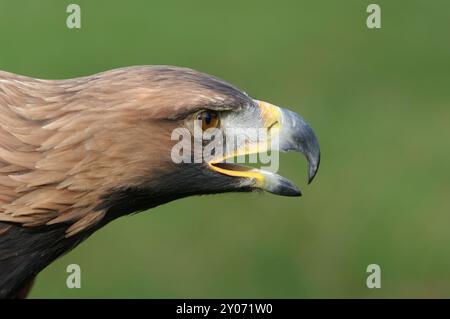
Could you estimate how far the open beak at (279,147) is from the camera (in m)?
4.28

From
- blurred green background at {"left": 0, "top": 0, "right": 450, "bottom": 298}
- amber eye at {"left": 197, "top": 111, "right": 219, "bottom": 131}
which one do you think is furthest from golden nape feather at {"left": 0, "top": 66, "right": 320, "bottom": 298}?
blurred green background at {"left": 0, "top": 0, "right": 450, "bottom": 298}

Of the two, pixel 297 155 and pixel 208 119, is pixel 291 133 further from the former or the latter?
pixel 297 155

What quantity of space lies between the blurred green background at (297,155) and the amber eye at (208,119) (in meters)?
3.34

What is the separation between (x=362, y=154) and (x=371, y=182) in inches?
14.1

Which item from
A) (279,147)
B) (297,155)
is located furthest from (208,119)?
(297,155)

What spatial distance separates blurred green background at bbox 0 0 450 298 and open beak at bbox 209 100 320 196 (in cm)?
325

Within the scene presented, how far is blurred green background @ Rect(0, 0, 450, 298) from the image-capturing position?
7.96 metres

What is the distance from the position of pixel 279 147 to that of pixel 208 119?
0.30 metres

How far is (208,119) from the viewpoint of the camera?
13.7ft

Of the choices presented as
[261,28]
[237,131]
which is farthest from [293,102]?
[237,131]

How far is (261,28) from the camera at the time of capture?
1114 cm

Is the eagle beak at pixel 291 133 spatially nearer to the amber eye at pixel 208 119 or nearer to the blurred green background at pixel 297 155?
the amber eye at pixel 208 119

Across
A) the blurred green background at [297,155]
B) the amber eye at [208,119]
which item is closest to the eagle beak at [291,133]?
the amber eye at [208,119]

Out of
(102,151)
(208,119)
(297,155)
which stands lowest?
(102,151)
